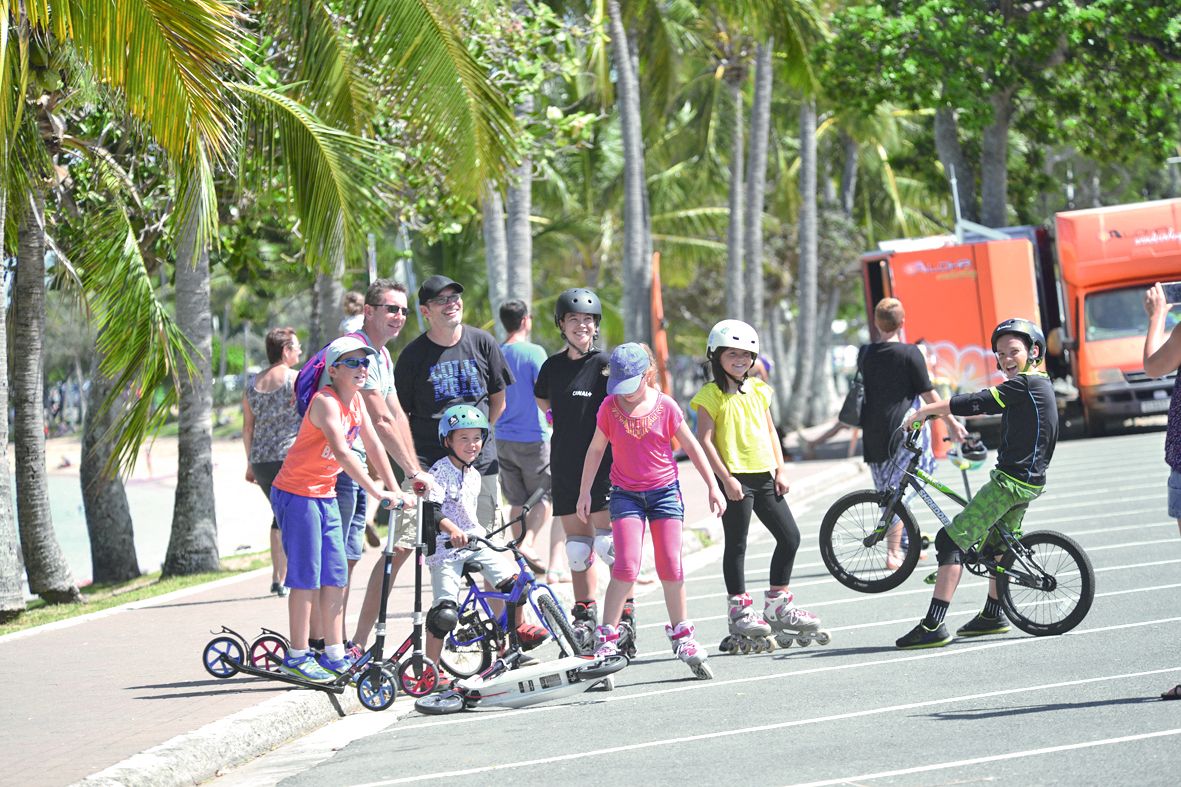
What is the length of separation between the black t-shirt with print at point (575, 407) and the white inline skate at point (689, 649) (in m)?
1.14

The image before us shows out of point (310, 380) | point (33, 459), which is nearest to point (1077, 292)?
point (33, 459)

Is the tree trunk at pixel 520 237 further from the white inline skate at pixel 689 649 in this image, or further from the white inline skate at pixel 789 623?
the white inline skate at pixel 689 649

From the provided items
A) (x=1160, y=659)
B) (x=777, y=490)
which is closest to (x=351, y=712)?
(x=777, y=490)

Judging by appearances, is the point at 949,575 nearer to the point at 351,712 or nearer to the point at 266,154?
the point at 351,712

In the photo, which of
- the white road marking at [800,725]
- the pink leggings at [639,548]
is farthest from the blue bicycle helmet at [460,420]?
the white road marking at [800,725]

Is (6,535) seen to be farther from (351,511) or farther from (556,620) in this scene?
(556,620)

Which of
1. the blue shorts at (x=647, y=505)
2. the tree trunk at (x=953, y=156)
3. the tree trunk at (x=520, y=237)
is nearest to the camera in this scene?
the blue shorts at (x=647, y=505)

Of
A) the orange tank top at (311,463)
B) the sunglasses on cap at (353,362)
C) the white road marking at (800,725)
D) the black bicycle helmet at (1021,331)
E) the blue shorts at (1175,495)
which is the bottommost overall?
the white road marking at (800,725)

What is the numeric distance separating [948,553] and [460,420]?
269 cm

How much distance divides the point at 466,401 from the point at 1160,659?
378cm

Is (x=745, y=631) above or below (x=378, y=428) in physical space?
below

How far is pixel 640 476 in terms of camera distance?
316 inches

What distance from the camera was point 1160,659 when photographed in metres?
7.31

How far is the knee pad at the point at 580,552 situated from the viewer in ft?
28.5
